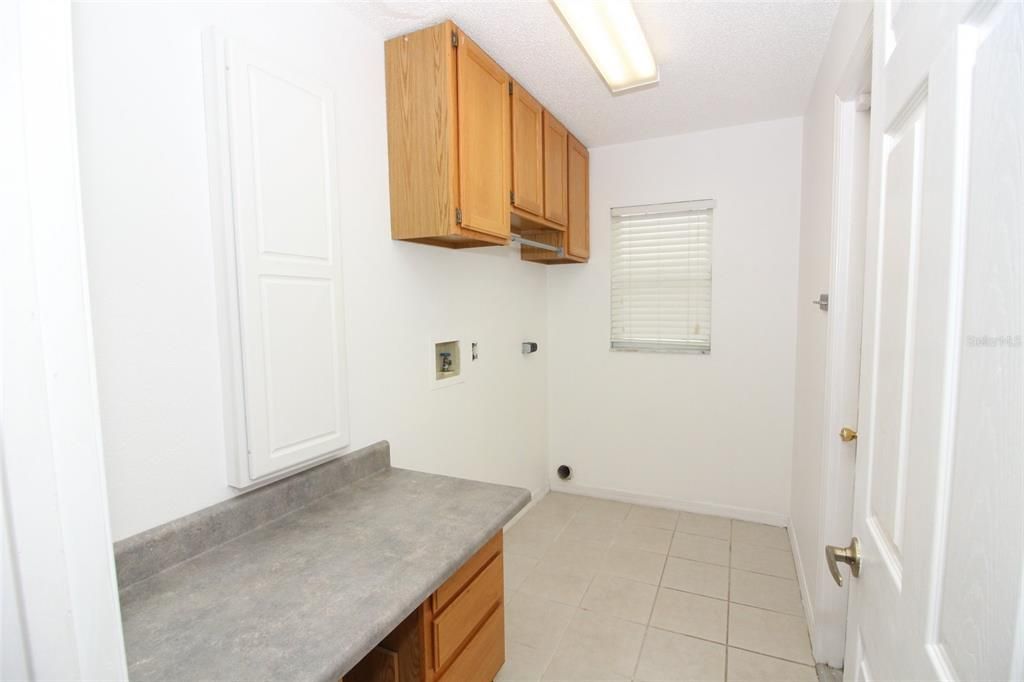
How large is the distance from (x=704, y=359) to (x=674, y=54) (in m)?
1.83

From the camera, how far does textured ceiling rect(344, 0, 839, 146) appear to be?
1765 mm

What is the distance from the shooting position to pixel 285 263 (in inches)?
56.4

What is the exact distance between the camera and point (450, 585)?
1.40 m

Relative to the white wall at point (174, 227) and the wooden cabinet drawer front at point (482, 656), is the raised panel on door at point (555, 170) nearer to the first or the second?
the white wall at point (174, 227)

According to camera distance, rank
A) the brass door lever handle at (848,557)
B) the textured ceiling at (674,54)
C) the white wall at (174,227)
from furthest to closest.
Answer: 1. the textured ceiling at (674,54)
2. the white wall at (174,227)
3. the brass door lever handle at (848,557)

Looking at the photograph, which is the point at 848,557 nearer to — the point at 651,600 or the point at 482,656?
the point at 482,656

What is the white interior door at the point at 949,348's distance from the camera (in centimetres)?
42

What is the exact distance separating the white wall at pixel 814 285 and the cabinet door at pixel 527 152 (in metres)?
1.29

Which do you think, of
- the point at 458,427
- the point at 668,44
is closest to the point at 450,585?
the point at 458,427

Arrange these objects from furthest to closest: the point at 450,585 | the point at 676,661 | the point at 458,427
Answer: the point at 458,427 < the point at 676,661 < the point at 450,585

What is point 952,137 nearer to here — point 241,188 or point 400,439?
point 241,188

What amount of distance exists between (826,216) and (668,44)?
979 millimetres

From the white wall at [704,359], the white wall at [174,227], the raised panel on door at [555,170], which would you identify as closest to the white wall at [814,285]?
the white wall at [704,359]

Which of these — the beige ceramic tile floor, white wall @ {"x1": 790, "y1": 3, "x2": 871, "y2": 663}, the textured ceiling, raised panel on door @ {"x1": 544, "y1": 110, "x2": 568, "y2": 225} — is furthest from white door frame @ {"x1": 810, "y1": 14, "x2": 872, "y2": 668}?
raised panel on door @ {"x1": 544, "y1": 110, "x2": 568, "y2": 225}
